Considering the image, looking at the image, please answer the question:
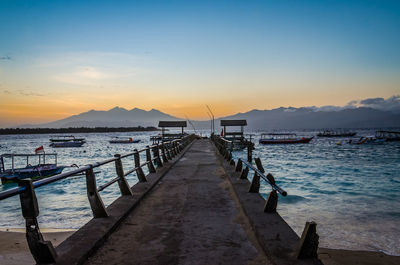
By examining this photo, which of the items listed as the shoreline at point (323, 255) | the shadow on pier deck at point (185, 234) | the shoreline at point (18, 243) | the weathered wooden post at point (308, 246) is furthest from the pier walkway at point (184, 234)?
the shoreline at point (18, 243)

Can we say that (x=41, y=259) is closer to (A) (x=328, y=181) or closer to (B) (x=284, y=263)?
(B) (x=284, y=263)

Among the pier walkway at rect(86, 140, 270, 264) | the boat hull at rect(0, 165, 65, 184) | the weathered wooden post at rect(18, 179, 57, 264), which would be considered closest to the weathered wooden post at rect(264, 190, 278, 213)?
the pier walkway at rect(86, 140, 270, 264)

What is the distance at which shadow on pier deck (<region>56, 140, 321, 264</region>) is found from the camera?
11.7 feet

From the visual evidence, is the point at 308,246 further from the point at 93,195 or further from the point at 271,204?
the point at 93,195

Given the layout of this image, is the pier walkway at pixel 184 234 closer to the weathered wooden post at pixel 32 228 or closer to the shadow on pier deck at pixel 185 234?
the shadow on pier deck at pixel 185 234

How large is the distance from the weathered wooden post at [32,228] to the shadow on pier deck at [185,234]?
19 cm

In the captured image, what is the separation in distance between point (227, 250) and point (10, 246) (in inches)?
328

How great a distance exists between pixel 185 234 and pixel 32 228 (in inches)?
87.4

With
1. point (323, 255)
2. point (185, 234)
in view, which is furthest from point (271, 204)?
point (323, 255)

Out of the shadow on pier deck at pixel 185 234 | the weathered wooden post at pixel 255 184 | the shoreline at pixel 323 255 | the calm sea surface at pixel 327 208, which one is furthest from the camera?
the calm sea surface at pixel 327 208

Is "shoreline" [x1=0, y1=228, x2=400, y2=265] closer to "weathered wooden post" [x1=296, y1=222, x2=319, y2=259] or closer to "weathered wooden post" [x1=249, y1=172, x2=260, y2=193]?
"weathered wooden post" [x1=249, y1=172, x2=260, y2=193]

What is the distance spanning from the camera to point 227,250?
12.6 ft

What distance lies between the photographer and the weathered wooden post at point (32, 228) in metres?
2.97

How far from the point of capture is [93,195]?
4.71m
